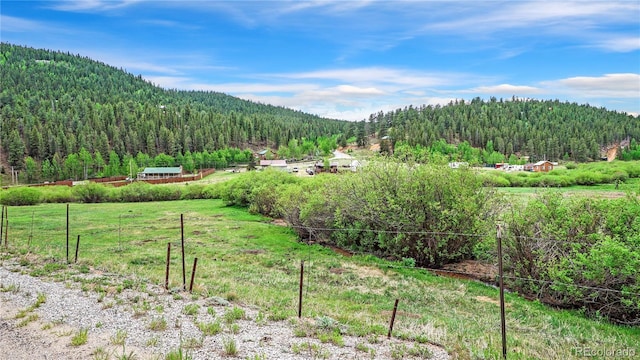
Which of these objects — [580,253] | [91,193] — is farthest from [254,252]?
[91,193]

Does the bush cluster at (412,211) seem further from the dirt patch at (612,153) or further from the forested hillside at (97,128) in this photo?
the dirt patch at (612,153)

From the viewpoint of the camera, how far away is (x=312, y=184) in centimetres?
3788

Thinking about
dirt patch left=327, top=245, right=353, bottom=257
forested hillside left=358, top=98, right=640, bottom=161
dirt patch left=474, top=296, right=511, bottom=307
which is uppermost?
forested hillside left=358, top=98, right=640, bottom=161

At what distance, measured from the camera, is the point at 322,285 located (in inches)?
801

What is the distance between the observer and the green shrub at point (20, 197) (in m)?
57.8

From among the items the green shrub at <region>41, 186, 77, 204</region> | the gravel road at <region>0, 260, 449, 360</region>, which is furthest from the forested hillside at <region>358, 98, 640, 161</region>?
the gravel road at <region>0, 260, 449, 360</region>

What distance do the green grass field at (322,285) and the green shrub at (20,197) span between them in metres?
24.6

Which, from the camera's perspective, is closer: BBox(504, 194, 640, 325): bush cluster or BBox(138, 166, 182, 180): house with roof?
BBox(504, 194, 640, 325): bush cluster

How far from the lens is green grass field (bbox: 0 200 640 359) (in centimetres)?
1137

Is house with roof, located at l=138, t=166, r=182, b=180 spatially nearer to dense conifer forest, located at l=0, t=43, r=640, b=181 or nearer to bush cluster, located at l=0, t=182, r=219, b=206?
dense conifer forest, located at l=0, t=43, r=640, b=181

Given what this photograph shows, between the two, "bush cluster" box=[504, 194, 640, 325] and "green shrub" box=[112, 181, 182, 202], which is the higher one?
"bush cluster" box=[504, 194, 640, 325]

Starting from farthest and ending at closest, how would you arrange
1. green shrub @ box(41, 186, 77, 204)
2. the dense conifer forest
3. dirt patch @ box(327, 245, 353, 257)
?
the dense conifer forest → green shrub @ box(41, 186, 77, 204) → dirt patch @ box(327, 245, 353, 257)

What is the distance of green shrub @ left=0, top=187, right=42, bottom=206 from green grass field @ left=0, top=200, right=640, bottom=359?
2456 centimetres

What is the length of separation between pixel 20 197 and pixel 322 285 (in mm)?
58521
